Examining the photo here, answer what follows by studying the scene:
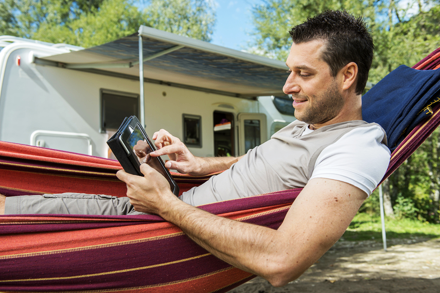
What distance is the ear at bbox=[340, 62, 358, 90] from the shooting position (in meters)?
1.49

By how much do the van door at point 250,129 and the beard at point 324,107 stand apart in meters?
5.11

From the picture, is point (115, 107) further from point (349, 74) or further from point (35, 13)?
point (35, 13)

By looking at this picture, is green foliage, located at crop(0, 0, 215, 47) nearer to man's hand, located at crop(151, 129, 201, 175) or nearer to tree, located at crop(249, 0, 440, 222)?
tree, located at crop(249, 0, 440, 222)

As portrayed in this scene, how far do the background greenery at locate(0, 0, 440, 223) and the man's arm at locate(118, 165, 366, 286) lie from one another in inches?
242

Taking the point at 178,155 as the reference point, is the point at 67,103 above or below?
above

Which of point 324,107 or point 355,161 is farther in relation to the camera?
point 324,107

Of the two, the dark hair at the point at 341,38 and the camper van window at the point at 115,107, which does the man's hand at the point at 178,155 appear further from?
the camper van window at the point at 115,107

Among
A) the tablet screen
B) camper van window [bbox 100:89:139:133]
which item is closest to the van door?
camper van window [bbox 100:89:139:133]

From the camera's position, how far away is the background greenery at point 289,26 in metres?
7.68

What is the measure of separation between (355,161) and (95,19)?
765 inches

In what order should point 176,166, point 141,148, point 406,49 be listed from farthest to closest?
point 406,49 < point 176,166 < point 141,148

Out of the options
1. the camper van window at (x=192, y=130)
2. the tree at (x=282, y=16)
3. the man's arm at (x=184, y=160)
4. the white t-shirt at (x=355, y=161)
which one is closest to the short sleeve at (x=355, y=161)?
the white t-shirt at (x=355, y=161)

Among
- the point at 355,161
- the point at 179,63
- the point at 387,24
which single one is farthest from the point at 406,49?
the point at 355,161

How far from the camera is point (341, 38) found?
4.88 feet
